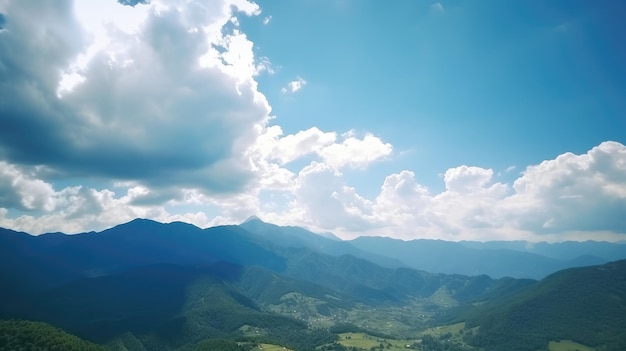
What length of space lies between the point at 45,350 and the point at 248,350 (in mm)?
90066

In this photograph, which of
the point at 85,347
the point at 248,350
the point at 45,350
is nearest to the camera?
the point at 45,350

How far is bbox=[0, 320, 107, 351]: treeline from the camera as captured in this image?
140 meters

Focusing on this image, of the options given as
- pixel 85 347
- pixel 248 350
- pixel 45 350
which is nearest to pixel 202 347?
pixel 248 350

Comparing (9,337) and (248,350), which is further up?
(9,337)

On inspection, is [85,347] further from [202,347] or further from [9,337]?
[202,347]

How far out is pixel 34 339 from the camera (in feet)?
473

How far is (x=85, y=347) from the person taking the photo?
150m

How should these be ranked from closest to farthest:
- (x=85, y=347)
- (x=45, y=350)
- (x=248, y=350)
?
(x=45, y=350), (x=85, y=347), (x=248, y=350)

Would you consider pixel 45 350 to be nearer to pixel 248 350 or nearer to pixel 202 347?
pixel 202 347

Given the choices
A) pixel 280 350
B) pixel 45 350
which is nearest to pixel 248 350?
pixel 280 350

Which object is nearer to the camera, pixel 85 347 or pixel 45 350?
pixel 45 350

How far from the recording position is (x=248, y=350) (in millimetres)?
194750

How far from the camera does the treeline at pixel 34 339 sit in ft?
460

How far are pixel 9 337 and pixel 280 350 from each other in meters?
117
